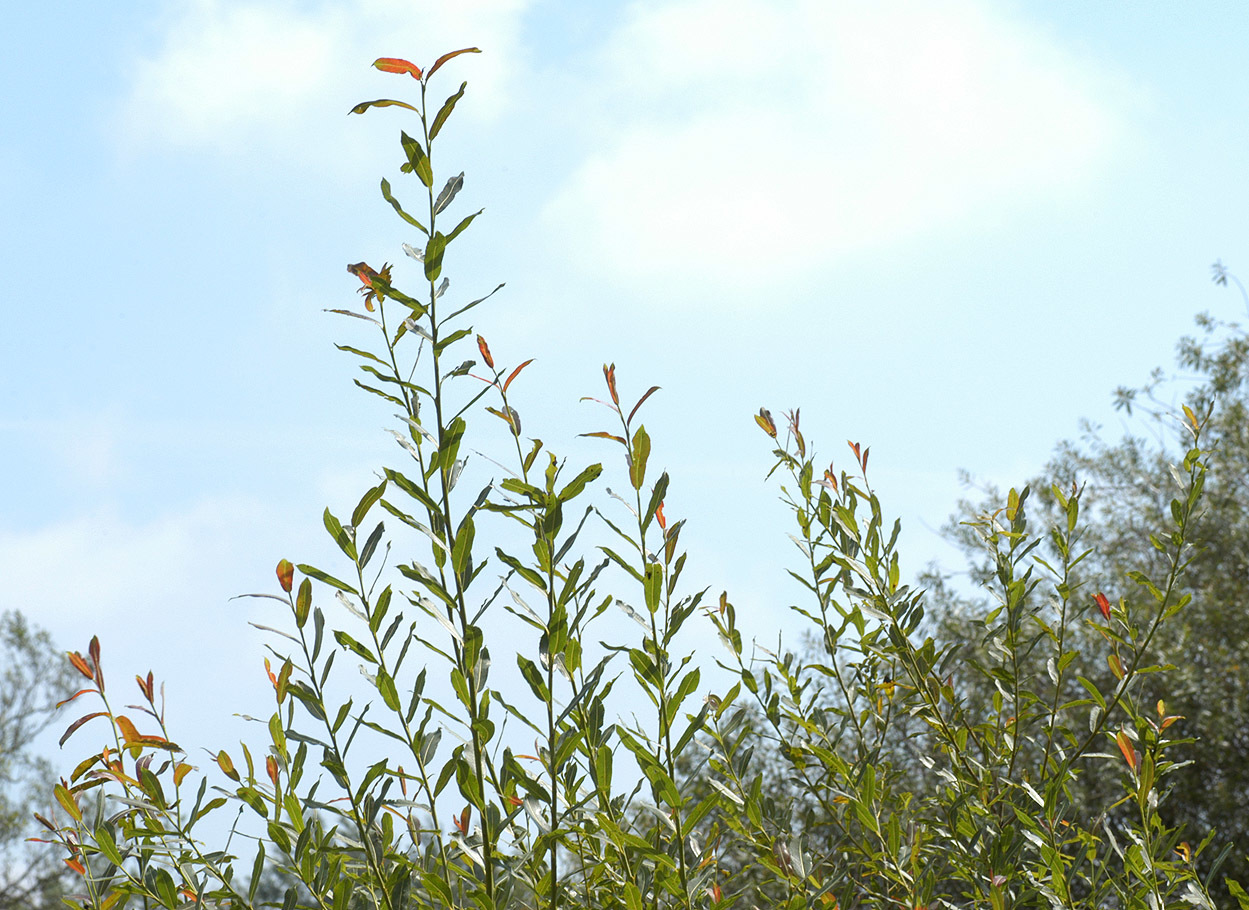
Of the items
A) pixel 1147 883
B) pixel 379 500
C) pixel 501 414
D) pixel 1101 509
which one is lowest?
pixel 1147 883

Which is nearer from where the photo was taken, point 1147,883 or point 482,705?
point 482,705

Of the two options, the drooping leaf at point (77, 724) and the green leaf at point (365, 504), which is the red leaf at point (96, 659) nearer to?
the drooping leaf at point (77, 724)

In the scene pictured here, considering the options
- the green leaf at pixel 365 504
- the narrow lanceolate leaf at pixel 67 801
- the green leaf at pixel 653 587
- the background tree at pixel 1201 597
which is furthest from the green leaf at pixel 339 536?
the background tree at pixel 1201 597

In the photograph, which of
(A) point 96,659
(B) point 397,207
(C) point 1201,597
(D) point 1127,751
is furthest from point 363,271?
(C) point 1201,597

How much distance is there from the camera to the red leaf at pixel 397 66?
1334 millimetres

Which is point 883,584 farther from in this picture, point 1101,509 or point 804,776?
point 1101,509

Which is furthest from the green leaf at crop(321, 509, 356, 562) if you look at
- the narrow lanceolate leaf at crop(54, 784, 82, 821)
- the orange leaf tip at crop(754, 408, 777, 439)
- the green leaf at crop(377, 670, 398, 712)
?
the orange leaf tip at crop(754, 408, 777, 439)

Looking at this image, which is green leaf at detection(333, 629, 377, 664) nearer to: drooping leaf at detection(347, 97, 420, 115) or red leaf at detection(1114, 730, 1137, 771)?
drooping leaf at detection(347, 97, 420, 115)

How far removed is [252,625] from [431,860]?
1.68ft

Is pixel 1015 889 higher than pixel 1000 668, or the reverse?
pixel 1000 668

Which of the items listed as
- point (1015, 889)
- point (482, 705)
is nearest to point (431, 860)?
point (482, 705)

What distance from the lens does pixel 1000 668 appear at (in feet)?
6.44

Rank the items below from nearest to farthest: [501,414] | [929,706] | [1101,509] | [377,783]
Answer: [377,783] < [501,414] < [929,706] < [1101,509]

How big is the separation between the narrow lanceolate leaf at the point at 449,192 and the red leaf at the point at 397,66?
0.14 m
